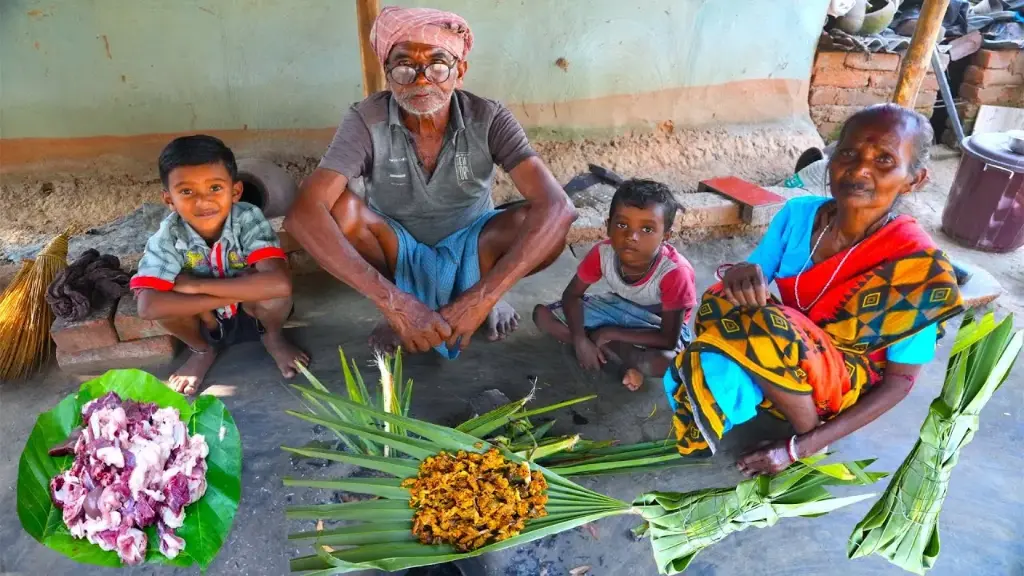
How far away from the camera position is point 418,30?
222 centimetres

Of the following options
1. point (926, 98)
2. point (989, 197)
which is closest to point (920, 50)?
point (989, 197)

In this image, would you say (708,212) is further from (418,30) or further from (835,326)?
(418,30)

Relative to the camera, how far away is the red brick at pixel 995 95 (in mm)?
5562

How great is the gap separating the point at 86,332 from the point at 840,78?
516 cm

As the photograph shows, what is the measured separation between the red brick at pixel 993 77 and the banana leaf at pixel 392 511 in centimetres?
588

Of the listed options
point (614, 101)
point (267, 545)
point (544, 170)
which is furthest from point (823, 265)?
point (614, 101)

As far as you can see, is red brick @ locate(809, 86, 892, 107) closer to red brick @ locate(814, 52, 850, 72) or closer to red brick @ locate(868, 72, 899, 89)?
red brick @ locate(868, 72, 899, 89)

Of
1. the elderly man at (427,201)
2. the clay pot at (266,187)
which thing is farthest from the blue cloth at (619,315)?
the clay pot at (266,187)

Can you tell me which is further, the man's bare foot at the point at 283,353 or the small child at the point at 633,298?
the man's bare foot at the point at 283,353

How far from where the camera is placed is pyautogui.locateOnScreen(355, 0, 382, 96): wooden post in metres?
3.00

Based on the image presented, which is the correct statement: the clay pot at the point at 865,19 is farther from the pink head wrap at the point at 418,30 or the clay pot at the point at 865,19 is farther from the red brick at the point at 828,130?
the pink head wrap at the point at 418,30

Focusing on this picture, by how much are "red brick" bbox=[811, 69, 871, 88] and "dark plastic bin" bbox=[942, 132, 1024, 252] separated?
1258mm

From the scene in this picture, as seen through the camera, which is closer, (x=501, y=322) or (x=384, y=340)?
(x=384, y=340)

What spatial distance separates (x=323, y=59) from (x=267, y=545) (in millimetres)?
2776
